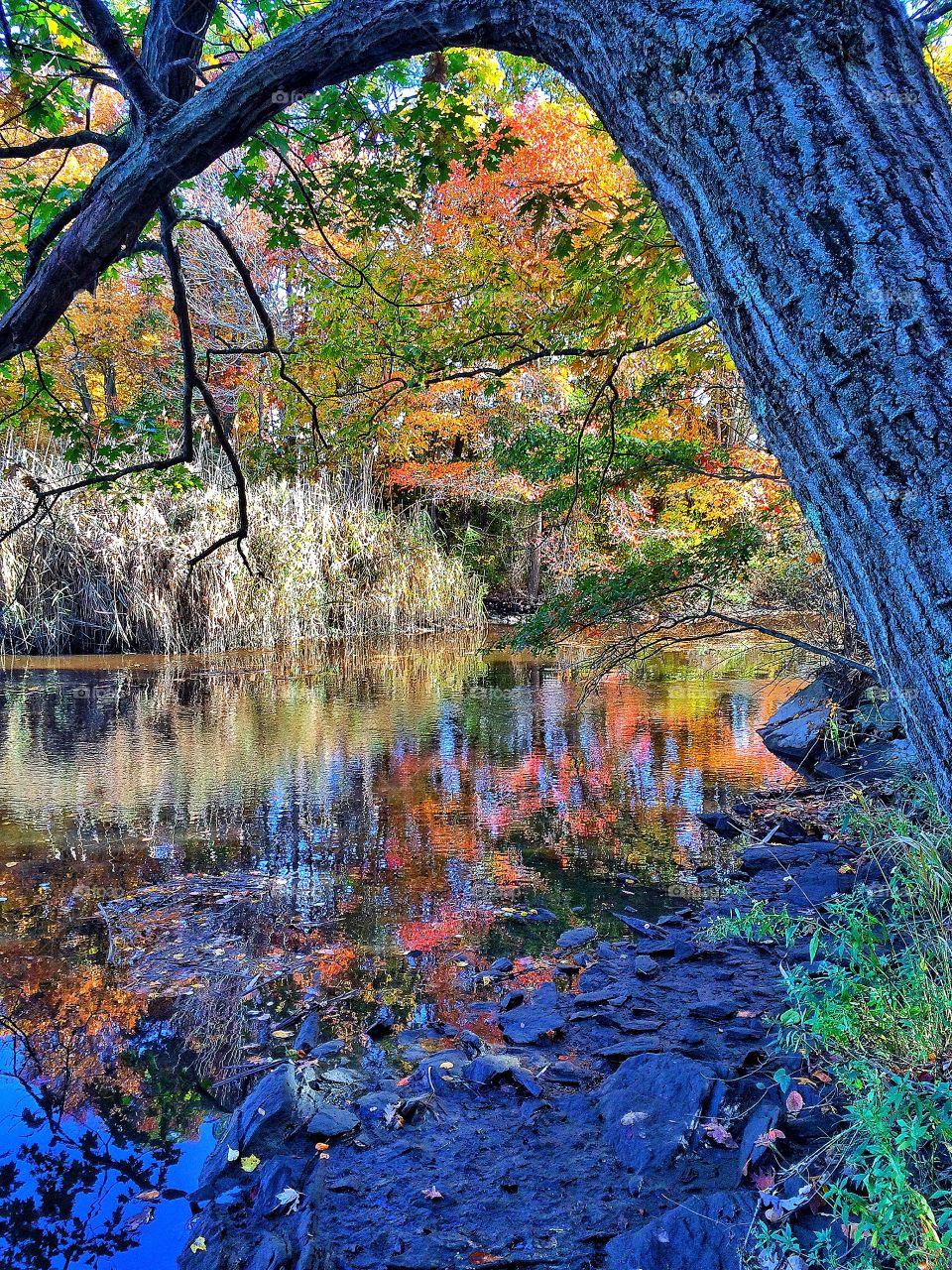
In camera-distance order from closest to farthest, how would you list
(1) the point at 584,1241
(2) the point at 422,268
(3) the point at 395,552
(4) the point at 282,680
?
(1) the point at 584,1241 → (2) the point at 422,268 → (4) the point at 282,680 → (3) the point at 395,552

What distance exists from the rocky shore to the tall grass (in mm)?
9140

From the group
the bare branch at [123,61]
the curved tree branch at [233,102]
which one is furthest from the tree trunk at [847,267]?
the bare branch at [123,61]

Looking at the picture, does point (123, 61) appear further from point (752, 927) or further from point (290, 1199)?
point (752, 927)

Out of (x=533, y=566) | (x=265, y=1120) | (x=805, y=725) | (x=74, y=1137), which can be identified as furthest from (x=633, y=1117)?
(x=533, y=566)

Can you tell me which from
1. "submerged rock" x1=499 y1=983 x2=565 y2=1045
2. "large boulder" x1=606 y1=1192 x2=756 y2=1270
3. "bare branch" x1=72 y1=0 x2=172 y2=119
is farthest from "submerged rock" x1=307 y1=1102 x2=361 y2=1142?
"bare branch" x1=72 y1=0 x2=172 y2=119

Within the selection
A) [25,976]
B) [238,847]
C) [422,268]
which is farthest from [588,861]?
[422,268]

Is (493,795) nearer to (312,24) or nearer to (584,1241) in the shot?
(584,1241)

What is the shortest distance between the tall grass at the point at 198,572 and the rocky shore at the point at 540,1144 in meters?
9.14

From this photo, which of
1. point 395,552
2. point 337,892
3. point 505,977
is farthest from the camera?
point 395,552

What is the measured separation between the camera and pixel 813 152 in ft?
3.11

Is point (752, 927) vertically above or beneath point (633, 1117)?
above

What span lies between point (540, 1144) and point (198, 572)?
36.5 feet

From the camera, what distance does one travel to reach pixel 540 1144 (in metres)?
2.34

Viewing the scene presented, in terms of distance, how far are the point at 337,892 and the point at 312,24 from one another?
3.77 meters
